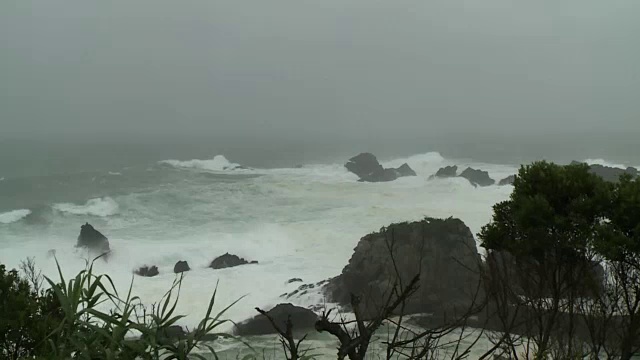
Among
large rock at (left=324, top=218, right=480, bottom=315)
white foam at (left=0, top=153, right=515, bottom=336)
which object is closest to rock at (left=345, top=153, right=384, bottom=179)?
white foam at (left=0, top=153, right=515, bottom=336)

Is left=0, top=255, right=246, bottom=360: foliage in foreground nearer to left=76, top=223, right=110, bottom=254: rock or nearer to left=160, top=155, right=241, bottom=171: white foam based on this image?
left=76, top=223, right=110, bottom=254: rock

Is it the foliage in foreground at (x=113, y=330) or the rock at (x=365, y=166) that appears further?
the rock at (x=365, y=166)

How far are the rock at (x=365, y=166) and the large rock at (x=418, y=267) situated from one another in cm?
4301

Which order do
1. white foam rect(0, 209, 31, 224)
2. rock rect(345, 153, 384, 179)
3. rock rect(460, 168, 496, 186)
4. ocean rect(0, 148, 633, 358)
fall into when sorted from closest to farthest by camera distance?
ocean rect(0, 148, 633, 358), white foam rect(0, 209, 31, 224), rock rect(460, 168, 496, 186), rock rect(345, 153, 384, 179)

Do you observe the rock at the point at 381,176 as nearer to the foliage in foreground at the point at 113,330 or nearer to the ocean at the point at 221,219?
the ocean at the point at 221,219

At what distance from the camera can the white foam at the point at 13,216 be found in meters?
44.2

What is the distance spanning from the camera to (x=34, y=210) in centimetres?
4697

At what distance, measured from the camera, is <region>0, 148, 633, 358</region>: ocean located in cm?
2648

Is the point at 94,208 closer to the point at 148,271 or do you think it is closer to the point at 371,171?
the point at 148,271

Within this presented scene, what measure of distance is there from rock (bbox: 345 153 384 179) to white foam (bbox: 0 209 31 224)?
36.4 meters

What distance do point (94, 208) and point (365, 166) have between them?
32.7m

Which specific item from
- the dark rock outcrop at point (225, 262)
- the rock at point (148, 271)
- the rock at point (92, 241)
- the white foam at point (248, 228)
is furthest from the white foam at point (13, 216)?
the dark rock outcrop at point (225, 262)

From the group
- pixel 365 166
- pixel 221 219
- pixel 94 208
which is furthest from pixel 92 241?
pixel 365 166

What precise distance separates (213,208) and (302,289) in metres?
26.4
